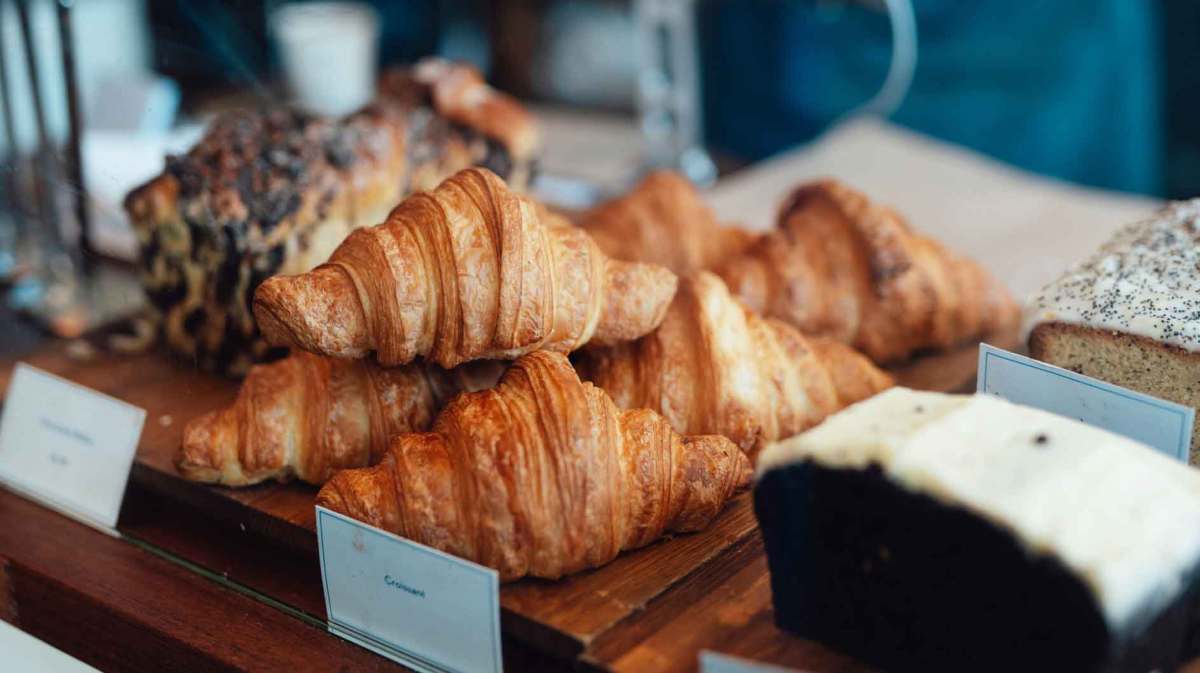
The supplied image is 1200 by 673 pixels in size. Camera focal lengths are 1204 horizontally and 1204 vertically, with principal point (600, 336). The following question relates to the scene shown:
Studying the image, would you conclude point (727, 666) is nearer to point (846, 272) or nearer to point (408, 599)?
point (408, 599)

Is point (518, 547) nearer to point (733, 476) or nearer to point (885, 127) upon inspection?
point (733, 476)

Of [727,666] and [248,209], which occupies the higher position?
[248,209]

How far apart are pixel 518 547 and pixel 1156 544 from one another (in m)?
0.49

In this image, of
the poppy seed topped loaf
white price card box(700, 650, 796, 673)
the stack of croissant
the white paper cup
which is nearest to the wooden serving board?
the stack of croissant

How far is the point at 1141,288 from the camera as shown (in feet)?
3.96

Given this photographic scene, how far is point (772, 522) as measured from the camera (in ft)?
3.15

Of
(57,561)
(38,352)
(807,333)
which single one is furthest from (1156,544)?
(38,352)

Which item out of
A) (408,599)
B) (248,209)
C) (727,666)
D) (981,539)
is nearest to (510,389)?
(408,599)

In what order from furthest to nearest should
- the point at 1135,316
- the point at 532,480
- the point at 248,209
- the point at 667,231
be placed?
the point at 667,231
the point at 248,209
the point at 1135,316
the point at 532,480

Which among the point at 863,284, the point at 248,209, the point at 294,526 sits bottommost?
the point at 294,526

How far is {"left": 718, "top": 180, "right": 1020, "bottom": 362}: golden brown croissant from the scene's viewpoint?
1495mm

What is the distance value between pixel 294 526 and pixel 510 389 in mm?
281

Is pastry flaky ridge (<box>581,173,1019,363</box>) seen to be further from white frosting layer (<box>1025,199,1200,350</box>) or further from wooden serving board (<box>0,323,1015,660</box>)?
white frosting layer (<box>1025,199,1200,350</box>)

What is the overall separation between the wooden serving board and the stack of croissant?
0.07 ft
